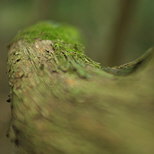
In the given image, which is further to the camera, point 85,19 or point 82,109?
point 85,19

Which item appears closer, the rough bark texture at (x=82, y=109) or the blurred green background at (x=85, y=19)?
the rough bark texture at (x=82, y=109)

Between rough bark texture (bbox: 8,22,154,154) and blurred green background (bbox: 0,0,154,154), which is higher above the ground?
blurred green background (bbox: 0,0,154,154)

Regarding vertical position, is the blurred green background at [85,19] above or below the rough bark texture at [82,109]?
above

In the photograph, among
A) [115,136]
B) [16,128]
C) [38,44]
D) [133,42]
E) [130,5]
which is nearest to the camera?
[115,136]

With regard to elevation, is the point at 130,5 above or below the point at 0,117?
above

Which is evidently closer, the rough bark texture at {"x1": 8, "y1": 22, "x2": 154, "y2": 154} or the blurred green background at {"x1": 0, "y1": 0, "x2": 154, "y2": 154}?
the rough bark texture at {"x1": 8, "y1": 22, "x2": 154, "y2": 154}

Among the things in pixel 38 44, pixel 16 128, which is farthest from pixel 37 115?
pixel 38 44

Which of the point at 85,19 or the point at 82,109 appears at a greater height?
the point at 85,19

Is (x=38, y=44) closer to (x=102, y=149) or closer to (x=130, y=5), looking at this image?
(x=102, y=149)
